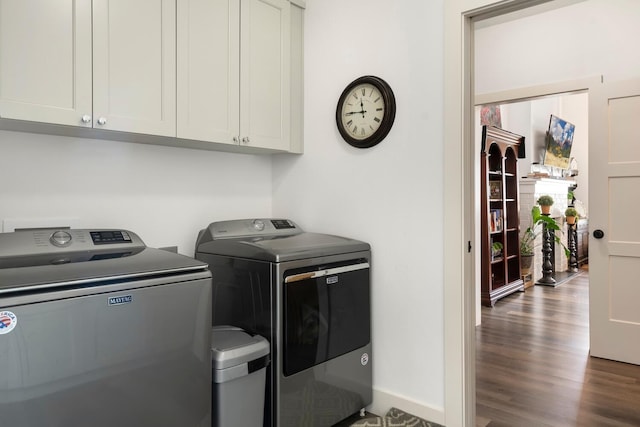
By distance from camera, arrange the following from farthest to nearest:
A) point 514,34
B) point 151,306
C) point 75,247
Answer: point 514,34
point 75,247
point 151,306

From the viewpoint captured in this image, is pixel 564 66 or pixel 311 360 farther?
pixel 564 66

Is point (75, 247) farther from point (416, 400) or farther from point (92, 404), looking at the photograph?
point (416, 400)

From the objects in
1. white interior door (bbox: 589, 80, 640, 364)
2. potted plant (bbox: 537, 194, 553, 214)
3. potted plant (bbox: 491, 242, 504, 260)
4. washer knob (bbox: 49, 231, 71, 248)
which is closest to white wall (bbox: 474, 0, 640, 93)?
white interior door (bbox: 589, 80, 640, 364)

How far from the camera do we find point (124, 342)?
1374 millimetres

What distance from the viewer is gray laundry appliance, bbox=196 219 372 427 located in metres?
1.90

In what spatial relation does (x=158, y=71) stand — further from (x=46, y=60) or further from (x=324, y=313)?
(x=324, y=313)

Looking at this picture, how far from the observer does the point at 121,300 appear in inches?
54.1

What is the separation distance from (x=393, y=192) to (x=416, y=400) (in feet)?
3.53

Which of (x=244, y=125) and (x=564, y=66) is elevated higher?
(x=564, y=66)

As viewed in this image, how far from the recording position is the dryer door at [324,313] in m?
1.94

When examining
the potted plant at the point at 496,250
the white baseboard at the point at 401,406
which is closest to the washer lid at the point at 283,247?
the white baseboard at the point at 401,406

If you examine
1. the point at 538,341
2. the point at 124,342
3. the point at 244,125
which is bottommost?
the point at 538,341

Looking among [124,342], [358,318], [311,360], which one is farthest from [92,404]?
[358,318]

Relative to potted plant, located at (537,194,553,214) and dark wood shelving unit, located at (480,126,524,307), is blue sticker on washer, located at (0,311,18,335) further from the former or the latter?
potted plant, located at (537,194,553,214)
